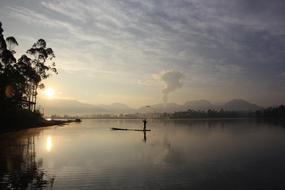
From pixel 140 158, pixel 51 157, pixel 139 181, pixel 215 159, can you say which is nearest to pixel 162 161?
pixel 140 158

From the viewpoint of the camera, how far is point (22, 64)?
87.6 m

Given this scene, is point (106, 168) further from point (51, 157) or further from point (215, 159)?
point (215, 159)

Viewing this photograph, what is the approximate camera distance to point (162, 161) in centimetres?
3328

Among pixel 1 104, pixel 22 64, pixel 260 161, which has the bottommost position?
pixel 260 161

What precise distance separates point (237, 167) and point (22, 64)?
7484 centimetres

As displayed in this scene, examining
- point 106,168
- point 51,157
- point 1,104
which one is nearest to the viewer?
point 106,168

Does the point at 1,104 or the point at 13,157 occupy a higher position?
the point at 1,104

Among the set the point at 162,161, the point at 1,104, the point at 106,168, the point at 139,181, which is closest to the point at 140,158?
the point at 162,161

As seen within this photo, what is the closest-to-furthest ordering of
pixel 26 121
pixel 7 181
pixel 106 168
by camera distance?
1. pixel 7 181
2. pixel 106 168
3. pixel 26 121

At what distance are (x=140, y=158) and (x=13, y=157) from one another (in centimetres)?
1415

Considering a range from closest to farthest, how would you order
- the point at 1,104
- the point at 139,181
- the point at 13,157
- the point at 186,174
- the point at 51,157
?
the point at 139,181 → the point at 186,174 → the point at 13,157 → the point at 51,157 → the point at 1,104

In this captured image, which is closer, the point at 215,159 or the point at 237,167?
the point at 237,167

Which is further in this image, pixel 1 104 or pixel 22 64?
pixel 22 64

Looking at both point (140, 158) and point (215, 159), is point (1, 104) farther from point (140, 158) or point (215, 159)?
point (215, 159)
